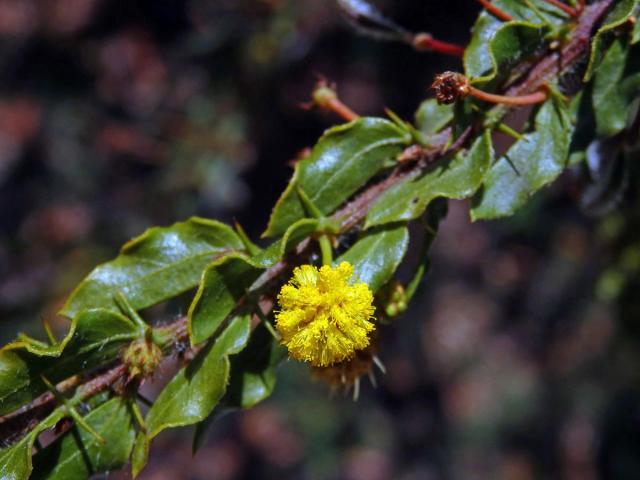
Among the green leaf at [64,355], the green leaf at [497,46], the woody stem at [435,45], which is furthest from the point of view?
the woody stem at [435,45]

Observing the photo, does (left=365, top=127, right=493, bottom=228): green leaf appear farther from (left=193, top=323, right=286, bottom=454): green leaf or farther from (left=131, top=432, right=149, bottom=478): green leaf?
(left=131, top=432, right=149, bottom=478): green leaf

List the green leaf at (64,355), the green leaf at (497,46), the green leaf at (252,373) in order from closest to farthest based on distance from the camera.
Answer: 1. the green leaf at (64,355)
2. the green leaf at (497,46)
3. the green leaf at (252,373)

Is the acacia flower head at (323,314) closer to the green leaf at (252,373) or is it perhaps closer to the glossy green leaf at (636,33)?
the green leaf at (252,373)

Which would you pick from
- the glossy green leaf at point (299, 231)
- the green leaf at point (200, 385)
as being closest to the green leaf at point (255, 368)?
the green leaf at point (200, 385)

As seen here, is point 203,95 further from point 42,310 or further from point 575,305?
point 575,305

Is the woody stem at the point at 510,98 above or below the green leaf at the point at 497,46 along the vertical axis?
below

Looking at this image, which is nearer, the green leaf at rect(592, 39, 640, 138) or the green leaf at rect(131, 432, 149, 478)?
the green leaf at rect(131, 432, 149, 478)

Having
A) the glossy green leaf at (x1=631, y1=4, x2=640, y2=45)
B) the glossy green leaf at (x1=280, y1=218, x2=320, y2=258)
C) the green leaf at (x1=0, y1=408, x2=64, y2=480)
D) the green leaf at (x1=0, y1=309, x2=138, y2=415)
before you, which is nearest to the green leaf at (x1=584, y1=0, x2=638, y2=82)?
the glossy green leaf at (x1=631, y1=4, x2=640, y2=45)

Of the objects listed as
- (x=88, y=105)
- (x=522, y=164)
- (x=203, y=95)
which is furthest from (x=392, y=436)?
(x=522, y=164)
